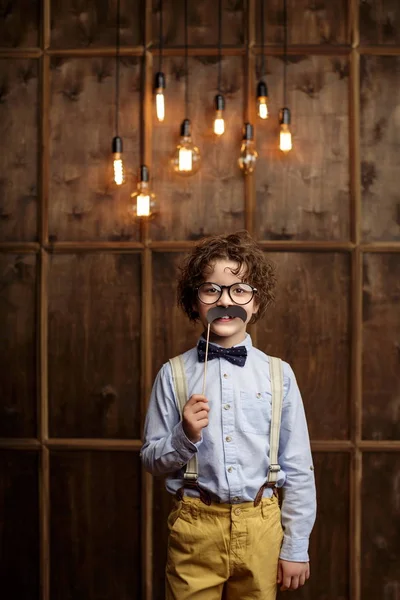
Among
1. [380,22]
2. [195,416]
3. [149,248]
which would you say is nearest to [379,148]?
[380,22]

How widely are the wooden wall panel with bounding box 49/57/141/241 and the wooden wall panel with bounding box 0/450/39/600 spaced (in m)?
1.06

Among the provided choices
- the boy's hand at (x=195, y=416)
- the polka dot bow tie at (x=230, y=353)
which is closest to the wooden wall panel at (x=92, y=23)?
the polka dot bow tie at (x=230, y=353)

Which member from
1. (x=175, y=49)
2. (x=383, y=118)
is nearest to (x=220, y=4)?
(x=175, y=49)

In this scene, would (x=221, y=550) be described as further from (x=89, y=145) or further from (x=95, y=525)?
(x=89, y=145)

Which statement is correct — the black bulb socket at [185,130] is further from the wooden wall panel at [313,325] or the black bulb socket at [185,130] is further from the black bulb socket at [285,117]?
the wooden wall panel at [313,325]

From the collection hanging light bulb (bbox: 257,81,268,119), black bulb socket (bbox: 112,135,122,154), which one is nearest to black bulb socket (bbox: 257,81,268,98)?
hanging light bulb (bbox: 257,81,268,119)

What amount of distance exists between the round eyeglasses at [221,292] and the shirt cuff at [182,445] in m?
0.39

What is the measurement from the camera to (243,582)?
6.32 feet

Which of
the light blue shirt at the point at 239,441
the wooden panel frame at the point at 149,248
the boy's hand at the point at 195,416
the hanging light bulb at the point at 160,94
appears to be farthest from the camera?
the wooden panel frame at the point at 149,248

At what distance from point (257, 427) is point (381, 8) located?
6.78ft

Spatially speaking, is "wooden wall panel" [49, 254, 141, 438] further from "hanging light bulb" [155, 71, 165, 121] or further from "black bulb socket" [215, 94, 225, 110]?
"black bulb socket" [215, 94, 225, 110]

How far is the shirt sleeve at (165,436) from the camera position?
6.03ft

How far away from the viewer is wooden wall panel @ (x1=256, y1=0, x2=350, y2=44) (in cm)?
290

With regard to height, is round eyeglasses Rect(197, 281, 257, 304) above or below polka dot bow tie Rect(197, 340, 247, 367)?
above
